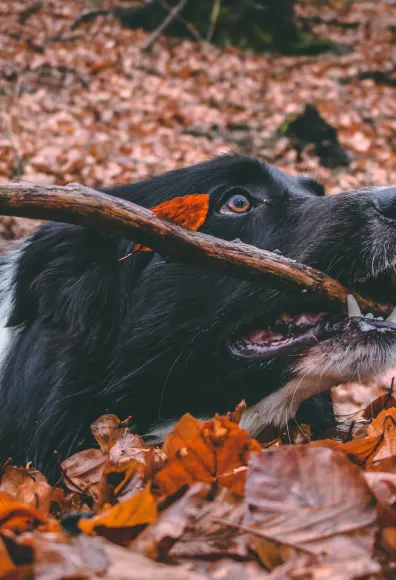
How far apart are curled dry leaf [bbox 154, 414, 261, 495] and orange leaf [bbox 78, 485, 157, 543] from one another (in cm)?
23

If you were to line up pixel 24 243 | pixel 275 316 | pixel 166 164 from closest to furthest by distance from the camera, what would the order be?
pixel 275 316 < pixel 24 243 < pixel 166 164

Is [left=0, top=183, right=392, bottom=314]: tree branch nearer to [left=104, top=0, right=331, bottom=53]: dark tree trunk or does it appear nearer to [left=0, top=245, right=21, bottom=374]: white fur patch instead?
[left=0, top=245, right=21, bottom=374]: white fur patch

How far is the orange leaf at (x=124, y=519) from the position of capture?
4.48 feet

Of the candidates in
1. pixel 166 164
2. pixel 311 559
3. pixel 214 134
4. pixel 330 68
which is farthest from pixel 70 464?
pixel 330 68

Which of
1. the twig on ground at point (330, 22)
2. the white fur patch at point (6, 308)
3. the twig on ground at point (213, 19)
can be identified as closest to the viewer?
the white fur patch at point (6, 308)

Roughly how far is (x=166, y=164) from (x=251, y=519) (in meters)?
7.18

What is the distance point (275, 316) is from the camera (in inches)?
103

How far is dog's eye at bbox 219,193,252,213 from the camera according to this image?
9.84 ft

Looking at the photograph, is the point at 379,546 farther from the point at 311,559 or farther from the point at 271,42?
the point at 271,42

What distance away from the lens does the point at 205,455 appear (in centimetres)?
169

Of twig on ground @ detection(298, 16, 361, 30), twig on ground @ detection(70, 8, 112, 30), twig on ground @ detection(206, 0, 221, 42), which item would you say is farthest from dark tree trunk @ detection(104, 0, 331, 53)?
twig on ground @ detection(298, 16, 361, 30)

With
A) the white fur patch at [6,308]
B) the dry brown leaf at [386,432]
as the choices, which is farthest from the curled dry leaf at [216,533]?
the white fur patch at [6,308]

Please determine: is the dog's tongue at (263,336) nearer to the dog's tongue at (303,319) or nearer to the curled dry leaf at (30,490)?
the dog's tongue at (303,319)

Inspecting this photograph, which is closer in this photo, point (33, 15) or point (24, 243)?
point (24, 243)
